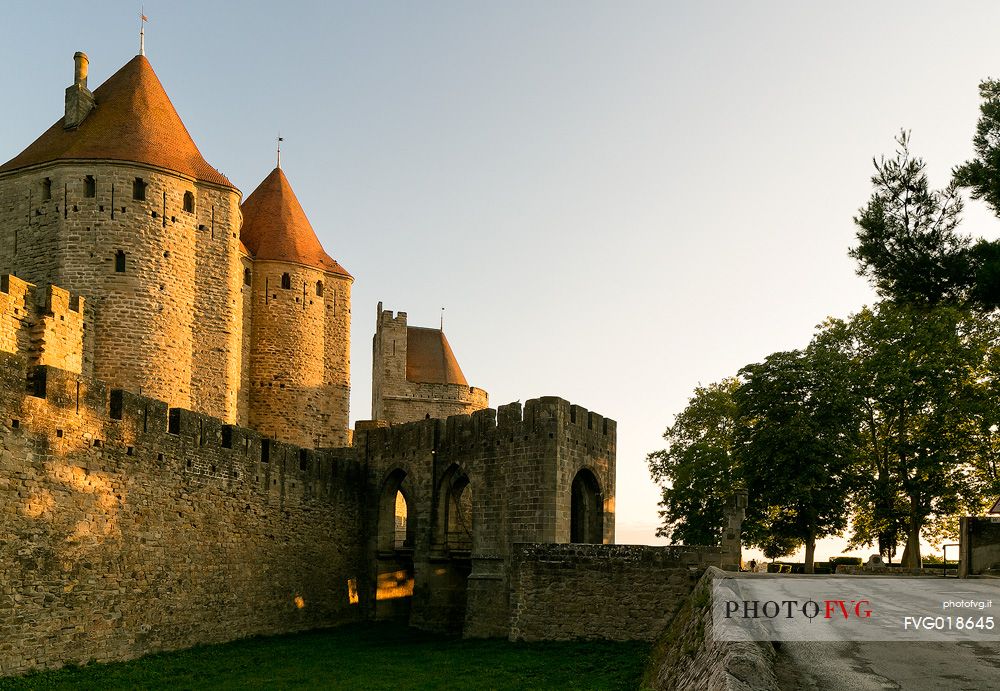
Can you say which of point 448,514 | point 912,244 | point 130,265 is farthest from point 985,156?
point 130,265

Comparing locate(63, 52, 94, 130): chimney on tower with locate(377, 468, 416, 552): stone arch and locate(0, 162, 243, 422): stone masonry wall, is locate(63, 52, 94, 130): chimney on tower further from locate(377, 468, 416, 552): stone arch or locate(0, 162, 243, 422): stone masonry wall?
locate(377, 468, 416, 552): stone arch

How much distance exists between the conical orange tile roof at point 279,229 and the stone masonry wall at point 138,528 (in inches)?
455

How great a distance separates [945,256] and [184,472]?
15.9 metres

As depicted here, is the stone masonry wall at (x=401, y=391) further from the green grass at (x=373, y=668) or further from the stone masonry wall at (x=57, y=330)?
the green grass at (x=373, y=668)

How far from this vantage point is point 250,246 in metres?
37.0

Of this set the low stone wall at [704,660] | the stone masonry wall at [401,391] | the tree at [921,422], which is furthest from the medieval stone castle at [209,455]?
the tree at [921,422]

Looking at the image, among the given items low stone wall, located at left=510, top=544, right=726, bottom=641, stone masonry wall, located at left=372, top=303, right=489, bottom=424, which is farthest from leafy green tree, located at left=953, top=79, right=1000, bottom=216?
stone masonry wall, located at left=372, top=303, right=489, bottom=424

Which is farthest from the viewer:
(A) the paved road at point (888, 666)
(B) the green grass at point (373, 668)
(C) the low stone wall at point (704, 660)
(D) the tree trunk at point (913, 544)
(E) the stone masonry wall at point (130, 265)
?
(D) the tree trunk at point (913, 544)

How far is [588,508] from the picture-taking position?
26.2 meters

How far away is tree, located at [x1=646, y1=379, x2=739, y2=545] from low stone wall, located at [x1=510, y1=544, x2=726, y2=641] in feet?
43.8

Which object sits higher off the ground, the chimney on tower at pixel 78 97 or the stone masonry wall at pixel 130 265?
the chimney on tower at pixel 78 97

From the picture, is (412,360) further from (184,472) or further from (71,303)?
(184,472)

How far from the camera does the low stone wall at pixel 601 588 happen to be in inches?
757

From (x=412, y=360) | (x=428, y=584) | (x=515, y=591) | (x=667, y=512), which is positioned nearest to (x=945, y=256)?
(x=515, y=591)
